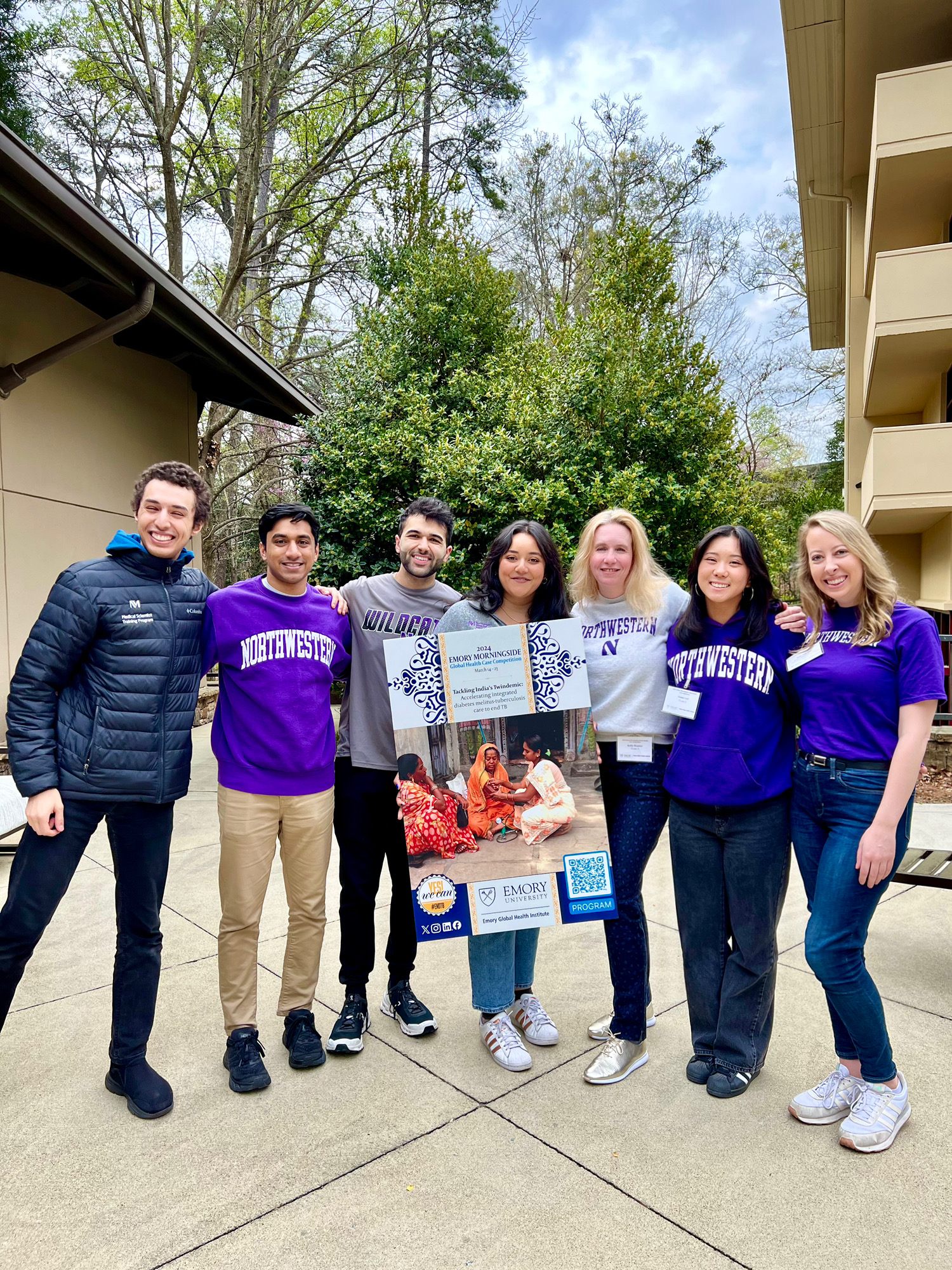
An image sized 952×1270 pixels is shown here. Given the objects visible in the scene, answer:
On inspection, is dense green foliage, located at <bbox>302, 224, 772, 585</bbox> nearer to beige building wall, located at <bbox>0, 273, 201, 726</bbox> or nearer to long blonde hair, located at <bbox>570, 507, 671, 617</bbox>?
beige building wall, located at <bbox>0, 273, 201, 726</bbox>

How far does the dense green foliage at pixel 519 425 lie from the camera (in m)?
9.53

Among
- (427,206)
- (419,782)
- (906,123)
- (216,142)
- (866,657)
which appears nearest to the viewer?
(866,657)

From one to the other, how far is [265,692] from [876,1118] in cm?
238

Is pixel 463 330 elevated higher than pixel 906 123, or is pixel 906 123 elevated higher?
pixel 906 123

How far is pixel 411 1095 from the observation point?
2.80 meters

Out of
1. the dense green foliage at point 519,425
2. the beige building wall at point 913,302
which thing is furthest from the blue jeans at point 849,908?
the beige building wall at point 913,302

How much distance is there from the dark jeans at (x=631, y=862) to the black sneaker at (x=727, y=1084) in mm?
278

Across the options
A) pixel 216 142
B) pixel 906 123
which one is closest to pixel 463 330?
pixel 906 123

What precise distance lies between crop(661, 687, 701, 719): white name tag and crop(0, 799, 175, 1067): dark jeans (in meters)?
1.72

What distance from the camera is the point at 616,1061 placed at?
114 inches

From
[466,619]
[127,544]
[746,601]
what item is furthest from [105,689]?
[746,601]

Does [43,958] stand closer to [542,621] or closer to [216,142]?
[542,621]

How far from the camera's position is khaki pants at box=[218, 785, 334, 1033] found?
9.51 feet

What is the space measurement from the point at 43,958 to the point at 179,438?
8.35 m
